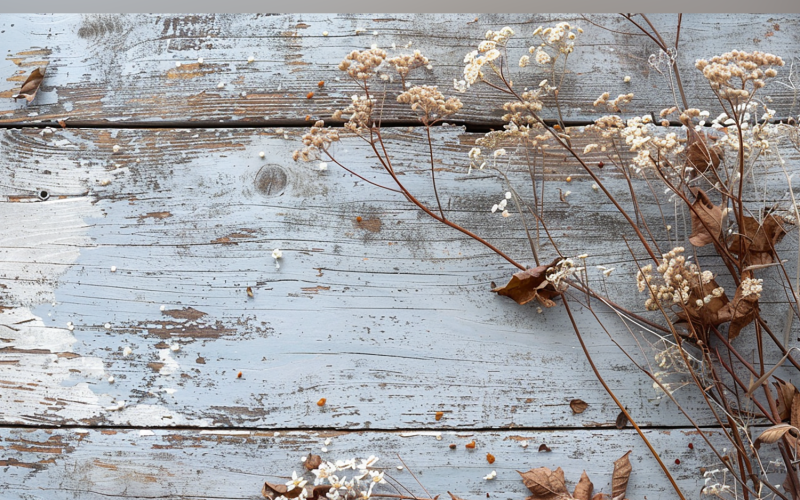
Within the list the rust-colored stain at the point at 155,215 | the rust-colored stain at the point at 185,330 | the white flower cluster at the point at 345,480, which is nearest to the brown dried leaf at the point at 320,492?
the white flower cluster at the point at 345,480

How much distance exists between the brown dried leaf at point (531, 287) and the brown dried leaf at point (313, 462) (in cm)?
39

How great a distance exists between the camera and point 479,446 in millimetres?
881

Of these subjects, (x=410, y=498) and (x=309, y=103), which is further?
(x=309, y=103)

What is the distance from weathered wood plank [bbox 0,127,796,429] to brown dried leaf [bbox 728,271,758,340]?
119mm

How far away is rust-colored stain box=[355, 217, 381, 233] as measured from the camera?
3.02 feet

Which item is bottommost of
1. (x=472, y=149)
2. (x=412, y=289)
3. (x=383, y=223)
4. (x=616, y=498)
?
(x=616, y=498)

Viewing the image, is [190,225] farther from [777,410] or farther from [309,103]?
[777,410]

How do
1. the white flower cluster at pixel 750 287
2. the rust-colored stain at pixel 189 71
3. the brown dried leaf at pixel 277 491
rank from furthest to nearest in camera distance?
the rust-colored stain at pixel 189 71, the brown dried leaf at pixel 277 491, the white flower cluster at pixel 750 287

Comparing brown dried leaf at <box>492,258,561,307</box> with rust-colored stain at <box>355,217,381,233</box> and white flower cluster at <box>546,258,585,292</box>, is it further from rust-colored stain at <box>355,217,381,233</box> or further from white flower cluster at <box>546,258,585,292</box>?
rust-colored stain at <box>355,217,381,233</box>

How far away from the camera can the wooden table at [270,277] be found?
88cm

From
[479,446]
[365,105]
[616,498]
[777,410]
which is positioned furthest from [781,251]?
[365,105]

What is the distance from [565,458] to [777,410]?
1.06 ft

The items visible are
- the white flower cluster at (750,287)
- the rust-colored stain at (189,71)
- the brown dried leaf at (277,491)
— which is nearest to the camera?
the white flower cluster at (750,287)

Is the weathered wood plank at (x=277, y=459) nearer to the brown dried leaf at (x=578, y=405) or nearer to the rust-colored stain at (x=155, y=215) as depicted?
the brown dried leaf at (x=578, y=405)
